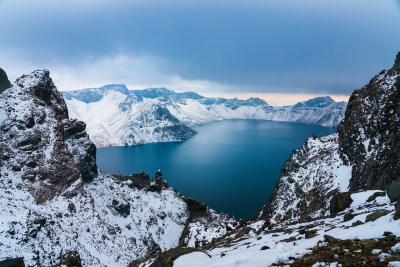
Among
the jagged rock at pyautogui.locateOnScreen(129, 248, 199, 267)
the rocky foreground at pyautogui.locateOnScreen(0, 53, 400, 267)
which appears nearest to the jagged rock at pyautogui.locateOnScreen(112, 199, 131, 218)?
the rocky foreground at pyautogui.locateOnScreen(0, 53, 400, 267)

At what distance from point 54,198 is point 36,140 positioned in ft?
43.9

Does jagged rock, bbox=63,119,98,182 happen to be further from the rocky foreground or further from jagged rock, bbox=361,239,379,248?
jagged rock, bbox=361,239,379,248

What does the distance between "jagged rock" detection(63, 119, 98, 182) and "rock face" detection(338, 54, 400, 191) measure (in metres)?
64.1

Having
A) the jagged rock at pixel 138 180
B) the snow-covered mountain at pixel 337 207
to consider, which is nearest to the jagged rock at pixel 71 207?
the snow-covered mountain at pixel 337 207

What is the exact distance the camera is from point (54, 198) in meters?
41.6

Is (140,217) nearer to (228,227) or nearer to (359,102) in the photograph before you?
(228,227)

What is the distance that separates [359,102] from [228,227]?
40.0 meters

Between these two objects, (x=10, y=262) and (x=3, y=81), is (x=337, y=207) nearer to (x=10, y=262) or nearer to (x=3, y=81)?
(x=10, y=262)

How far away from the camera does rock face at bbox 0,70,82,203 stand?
40.3 metres

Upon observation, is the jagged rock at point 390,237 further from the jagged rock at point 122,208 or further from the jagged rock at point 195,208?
the jagged rock at point 195,208

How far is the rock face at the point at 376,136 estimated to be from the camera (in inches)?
970

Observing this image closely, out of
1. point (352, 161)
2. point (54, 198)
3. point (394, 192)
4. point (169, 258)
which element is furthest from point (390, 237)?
point (54, 198)

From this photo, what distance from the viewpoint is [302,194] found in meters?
48.9

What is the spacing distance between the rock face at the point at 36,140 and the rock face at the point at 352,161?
146 feet
